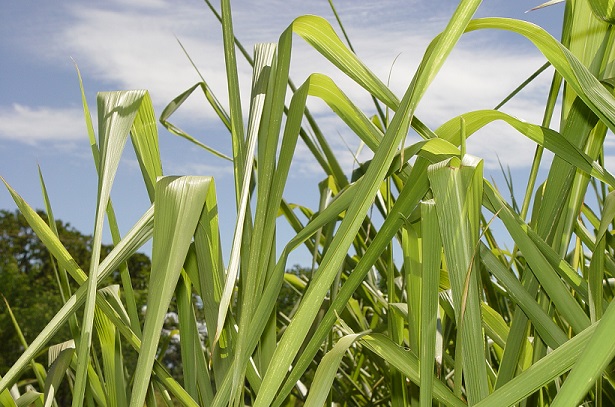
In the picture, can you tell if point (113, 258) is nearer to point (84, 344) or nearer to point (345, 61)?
point (84, 344)

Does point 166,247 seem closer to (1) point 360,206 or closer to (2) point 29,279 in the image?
(1) point 360,206

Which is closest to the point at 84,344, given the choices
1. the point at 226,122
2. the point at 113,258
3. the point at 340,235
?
the point at 113,258

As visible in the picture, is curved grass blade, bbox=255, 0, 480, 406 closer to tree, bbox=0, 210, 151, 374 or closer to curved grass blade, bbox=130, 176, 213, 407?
curved grass blade, bbox=130, 176, 213, 407

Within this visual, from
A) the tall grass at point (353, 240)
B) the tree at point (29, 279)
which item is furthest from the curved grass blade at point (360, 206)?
the tree at point (29, 279)

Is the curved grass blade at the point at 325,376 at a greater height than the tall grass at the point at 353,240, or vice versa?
the tall grass at the point at 353,240

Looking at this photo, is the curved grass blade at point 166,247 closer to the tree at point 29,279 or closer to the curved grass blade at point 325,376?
the curved grass blade at point 325,376

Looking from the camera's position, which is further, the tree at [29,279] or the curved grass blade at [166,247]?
the tree at [29,279]

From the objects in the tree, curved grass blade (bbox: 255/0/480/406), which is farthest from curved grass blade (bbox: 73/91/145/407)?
the tree

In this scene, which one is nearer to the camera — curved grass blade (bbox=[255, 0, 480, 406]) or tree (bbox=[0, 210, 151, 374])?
curved grass blade (bbox=[255, 0, 480, 406])

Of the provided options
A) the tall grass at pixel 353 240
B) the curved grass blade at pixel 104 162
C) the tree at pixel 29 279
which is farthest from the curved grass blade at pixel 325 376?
the tree at pixel 29 279

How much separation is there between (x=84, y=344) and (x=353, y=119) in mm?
234

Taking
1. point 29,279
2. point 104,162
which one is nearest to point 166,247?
point 104,162

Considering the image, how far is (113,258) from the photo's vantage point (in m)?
0.40

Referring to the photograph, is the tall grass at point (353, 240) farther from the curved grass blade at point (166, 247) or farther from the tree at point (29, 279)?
the tree at point (29, 279)
